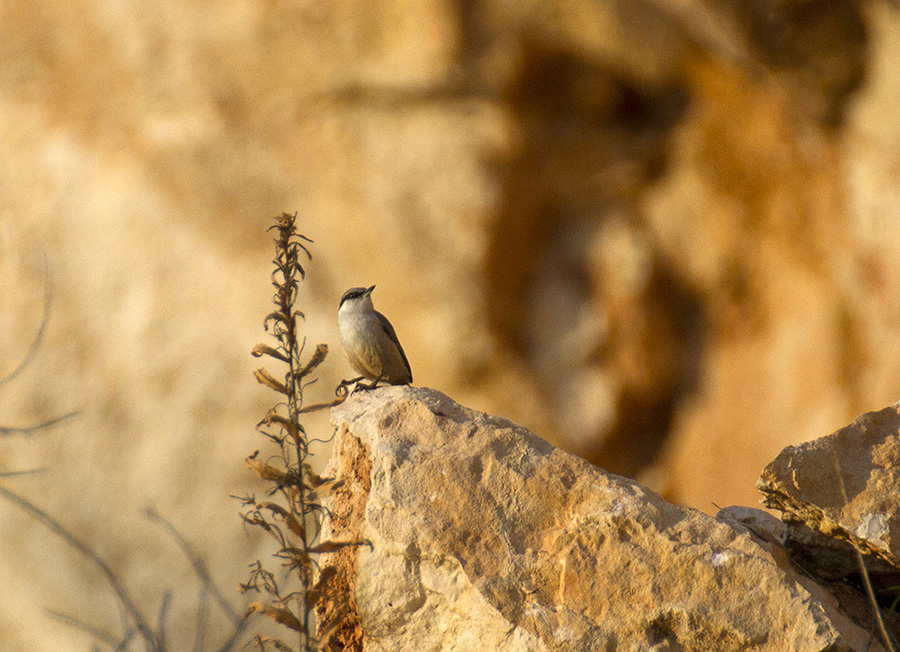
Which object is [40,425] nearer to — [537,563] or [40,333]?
[40,333]

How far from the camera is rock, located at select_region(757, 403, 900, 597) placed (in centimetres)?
317

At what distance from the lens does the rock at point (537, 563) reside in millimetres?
2814

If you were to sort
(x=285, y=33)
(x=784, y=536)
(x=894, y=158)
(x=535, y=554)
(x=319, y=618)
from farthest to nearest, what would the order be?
1. (x=285, y=33)
2. (x=894, y=158)
3. (x=784, y=536)
4. (x=319, y=618)
5. (x=535, y=554)

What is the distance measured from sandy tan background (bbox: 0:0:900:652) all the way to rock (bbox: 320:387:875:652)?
164 inches

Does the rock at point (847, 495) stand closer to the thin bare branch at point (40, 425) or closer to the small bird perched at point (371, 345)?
the small bird perched at point (371, 345)

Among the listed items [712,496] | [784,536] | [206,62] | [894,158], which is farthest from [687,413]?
[206,62]

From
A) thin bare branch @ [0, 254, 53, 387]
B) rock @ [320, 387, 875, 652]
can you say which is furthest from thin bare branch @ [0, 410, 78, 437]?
rock @ [320, 387, 875, 652]

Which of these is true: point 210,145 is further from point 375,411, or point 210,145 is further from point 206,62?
point 375,411

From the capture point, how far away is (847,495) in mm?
3232

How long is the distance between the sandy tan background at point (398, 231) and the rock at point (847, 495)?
3869mm

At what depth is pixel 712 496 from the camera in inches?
293

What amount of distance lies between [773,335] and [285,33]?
14.8 ft

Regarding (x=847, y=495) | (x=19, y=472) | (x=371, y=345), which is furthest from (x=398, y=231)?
(x=847, y=495)

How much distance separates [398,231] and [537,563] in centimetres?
467
